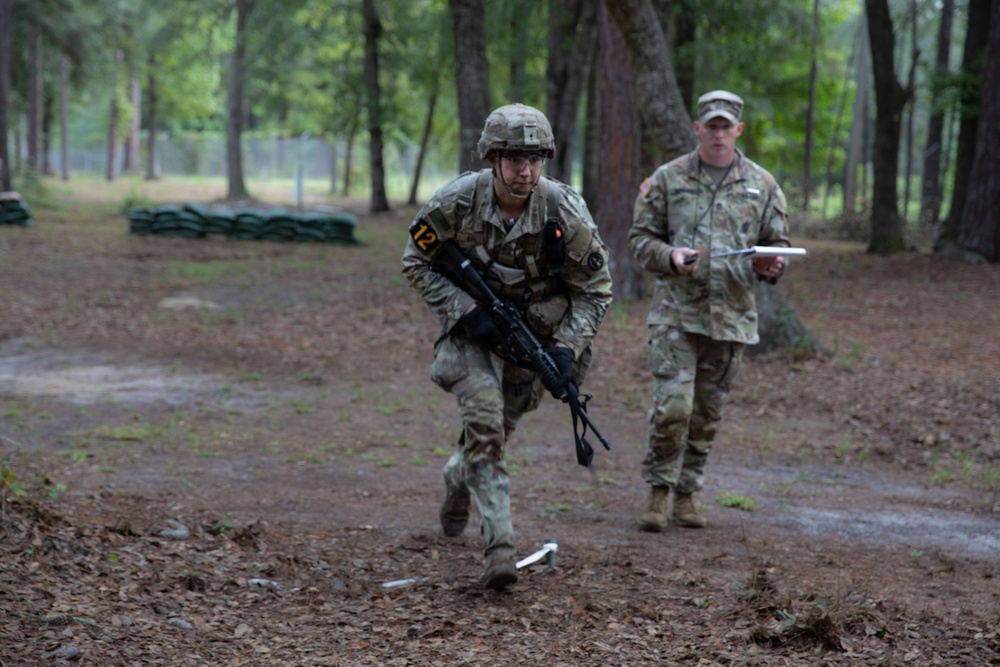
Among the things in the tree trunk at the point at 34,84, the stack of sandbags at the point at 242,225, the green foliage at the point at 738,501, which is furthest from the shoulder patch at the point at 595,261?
the tree trunk at the point at 34,84

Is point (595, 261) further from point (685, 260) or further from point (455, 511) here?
point (455, 511)

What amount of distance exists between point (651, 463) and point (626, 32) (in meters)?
6.20

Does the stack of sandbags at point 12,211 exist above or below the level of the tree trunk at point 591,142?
below

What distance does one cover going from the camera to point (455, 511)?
210 inches

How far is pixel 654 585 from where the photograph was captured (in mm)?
4777

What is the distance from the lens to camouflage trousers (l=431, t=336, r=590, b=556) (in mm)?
4527

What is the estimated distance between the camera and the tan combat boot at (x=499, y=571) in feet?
14.5

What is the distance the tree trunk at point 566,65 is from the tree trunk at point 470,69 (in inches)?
172

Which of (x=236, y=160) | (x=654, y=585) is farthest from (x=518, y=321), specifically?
(x=236, y=160)

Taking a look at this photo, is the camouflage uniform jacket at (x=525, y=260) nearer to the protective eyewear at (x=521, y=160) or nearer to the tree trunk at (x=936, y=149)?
the protective eyewear at (x=521, y=160)

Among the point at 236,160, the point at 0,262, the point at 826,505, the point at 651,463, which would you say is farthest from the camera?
the point at 236,160

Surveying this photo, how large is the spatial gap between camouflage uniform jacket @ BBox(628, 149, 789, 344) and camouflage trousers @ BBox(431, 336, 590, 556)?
1067 mm

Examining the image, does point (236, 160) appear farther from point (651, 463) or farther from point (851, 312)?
point (651, 463)

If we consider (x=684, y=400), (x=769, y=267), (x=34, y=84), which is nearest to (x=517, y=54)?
(x=769, y=267)
